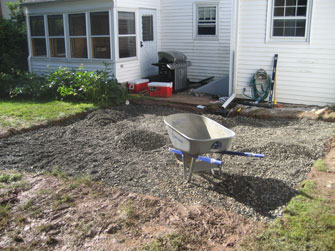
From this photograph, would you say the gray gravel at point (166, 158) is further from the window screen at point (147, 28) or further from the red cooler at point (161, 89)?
the window screen at point (147, 28)

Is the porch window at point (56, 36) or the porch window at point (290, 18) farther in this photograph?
the porch window at point (56, 36)

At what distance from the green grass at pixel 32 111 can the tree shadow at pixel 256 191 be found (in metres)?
4.66

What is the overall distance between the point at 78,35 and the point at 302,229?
970 cm

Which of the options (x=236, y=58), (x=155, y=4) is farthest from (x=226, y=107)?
(x=155, y=4)

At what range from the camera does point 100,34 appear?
11023 millimetres

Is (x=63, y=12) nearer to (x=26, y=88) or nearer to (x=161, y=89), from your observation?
(x=26, y=88)

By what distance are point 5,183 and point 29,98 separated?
6.05 meters

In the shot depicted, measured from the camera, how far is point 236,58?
9898 millimetres

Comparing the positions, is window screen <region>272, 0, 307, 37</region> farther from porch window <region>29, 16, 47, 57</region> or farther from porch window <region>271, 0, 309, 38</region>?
porch window <region>29, 16, 47, 57</region>

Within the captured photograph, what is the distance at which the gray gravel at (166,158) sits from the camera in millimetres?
4820

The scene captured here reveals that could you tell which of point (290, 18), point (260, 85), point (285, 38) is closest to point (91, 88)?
point (260, 85)

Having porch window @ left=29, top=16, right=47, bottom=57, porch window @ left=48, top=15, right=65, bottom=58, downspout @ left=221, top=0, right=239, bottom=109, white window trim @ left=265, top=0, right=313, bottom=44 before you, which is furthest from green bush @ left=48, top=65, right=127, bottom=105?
white window trim @ left=265, top=0, right=313, bottom=44

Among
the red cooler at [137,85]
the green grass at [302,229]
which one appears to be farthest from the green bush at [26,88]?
the green grass at [302,229]

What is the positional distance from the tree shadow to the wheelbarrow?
24 cm
